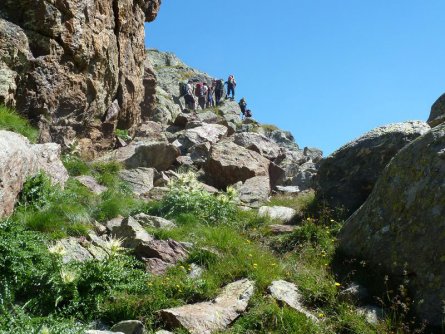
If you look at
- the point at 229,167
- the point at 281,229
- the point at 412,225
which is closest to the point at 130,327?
the point at 412,225

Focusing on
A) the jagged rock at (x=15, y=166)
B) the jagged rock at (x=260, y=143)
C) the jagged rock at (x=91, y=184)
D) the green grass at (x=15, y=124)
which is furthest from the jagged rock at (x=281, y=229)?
the jagged rock at (x=260, y=143)

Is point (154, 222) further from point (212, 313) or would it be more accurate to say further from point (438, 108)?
point (438, 108)

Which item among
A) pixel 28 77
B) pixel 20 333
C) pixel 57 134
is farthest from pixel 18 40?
pixel 20 333

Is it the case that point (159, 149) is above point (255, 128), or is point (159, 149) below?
below

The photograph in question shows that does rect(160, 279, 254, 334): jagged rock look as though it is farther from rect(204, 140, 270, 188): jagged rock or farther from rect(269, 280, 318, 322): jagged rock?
rect(204, 140, 270, 188): jagged rock

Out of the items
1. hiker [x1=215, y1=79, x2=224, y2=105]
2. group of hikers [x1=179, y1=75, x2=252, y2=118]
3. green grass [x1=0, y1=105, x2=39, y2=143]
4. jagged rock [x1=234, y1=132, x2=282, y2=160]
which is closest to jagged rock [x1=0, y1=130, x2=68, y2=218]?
green grass [x1=0, y1=105, x2=39, y2=143]

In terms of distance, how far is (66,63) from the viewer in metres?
15.8

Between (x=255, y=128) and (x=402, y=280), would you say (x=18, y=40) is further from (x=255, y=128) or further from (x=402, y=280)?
(x=255, y=128)

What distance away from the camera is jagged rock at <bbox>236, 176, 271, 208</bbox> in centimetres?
1533

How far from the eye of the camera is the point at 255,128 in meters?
41.9

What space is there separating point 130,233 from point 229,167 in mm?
7942

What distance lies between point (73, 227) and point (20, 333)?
4.09m

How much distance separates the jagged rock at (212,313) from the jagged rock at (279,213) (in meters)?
4.52

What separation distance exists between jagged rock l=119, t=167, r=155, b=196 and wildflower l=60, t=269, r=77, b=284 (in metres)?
7.45
